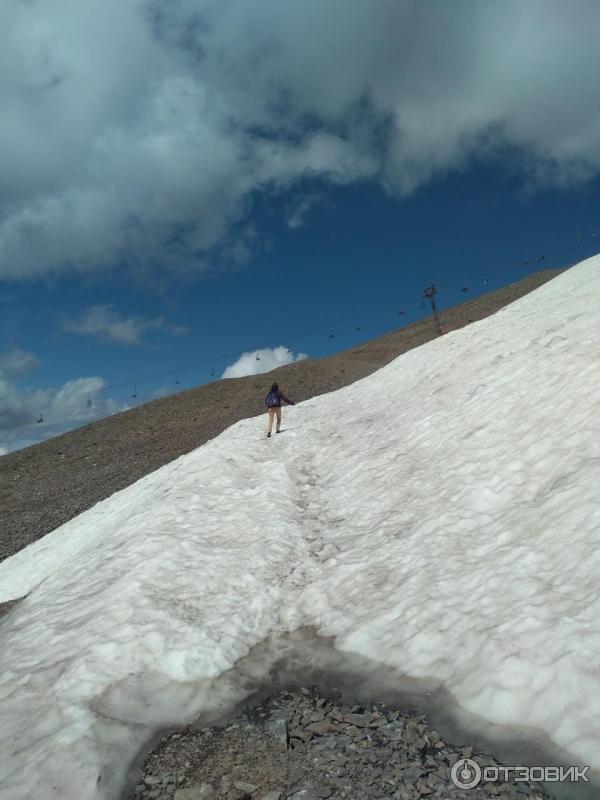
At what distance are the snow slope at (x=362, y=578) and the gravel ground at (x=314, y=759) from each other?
2.24 feet

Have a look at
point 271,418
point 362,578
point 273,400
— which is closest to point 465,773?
point 362,578

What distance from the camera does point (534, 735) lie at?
20.0 ft

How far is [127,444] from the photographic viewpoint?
4931cm

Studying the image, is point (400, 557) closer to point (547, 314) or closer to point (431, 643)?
point (431, 643)

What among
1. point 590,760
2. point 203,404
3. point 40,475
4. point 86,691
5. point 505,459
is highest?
point 203,404

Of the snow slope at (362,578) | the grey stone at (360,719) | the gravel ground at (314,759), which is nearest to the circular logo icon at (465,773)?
the gravel ground at (314,759)

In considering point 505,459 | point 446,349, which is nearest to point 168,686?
point 505,459

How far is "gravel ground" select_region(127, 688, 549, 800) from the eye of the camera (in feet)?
19.6

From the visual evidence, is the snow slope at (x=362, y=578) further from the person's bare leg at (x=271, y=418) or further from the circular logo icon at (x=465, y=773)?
the person's bare leg at (x=271, y=418)

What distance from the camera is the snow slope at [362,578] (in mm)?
7117

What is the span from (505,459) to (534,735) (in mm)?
7871

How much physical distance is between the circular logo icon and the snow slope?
2.68ft

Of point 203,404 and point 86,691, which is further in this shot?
point 203,404

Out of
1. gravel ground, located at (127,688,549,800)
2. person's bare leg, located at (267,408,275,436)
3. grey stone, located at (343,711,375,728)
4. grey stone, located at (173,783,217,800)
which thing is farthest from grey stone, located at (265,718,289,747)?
person's bare leg, located at (267,408,275,436)
